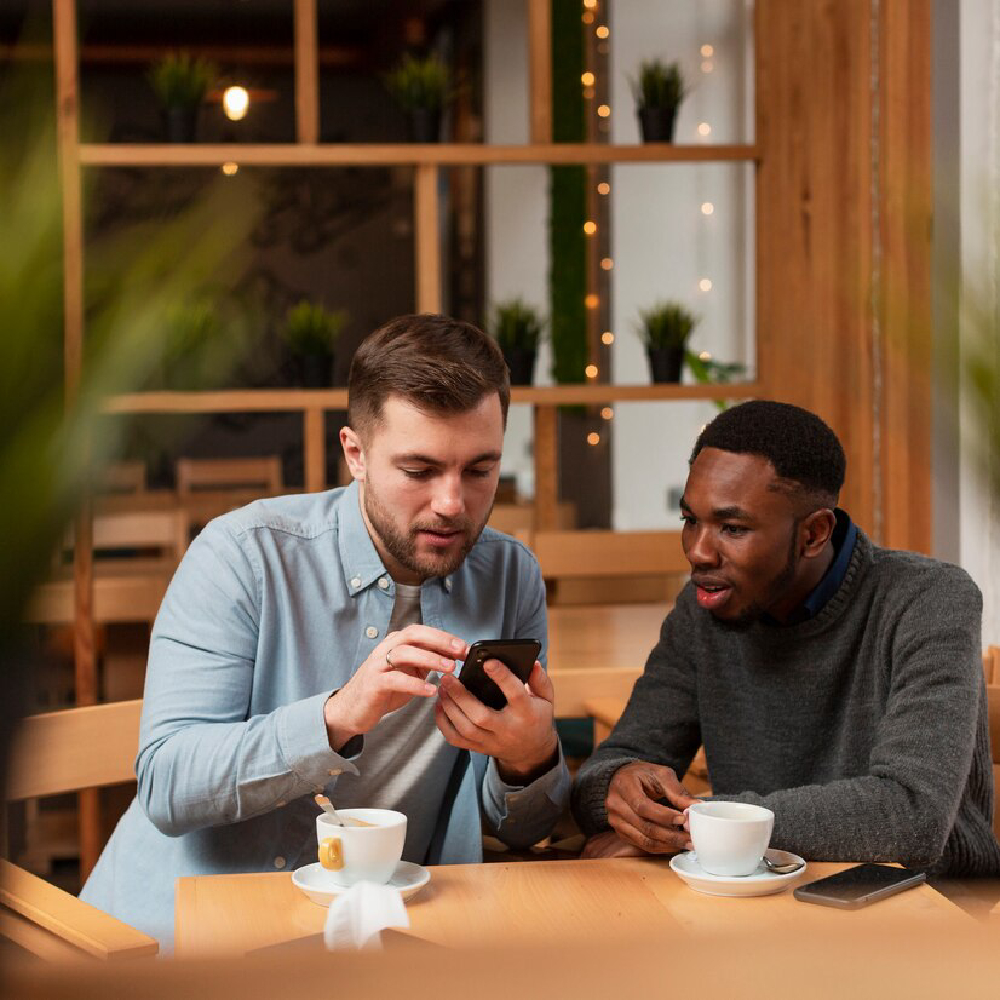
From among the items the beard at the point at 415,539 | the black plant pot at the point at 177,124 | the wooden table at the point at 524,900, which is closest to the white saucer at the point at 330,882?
the wooden table at the point at 524,900

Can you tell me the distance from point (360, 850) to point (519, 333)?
114 inches

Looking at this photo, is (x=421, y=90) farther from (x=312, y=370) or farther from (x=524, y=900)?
(x=524, y=900)

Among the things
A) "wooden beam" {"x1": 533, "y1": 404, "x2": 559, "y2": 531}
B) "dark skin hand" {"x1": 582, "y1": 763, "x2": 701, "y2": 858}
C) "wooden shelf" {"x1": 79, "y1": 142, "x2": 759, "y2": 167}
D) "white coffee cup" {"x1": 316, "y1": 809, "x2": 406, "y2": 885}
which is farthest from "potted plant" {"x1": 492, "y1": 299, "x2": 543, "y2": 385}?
"white coffee cup" {"x1": 316, "y1": 809, "x2": 406, "y2": 885}

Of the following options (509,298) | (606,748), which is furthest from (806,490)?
(509,298)

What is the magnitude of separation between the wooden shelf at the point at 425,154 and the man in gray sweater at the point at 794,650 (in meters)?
2.36

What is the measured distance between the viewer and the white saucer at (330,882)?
1205mm

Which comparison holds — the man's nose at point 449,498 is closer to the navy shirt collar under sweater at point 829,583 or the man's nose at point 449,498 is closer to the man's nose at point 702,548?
the man's nose at point 702,548

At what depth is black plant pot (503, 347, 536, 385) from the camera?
398 centimetres

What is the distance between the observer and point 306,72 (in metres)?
3.88

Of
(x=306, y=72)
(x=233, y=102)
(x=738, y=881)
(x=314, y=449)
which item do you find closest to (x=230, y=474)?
(x=314, y=449)

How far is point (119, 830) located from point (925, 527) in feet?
6.85

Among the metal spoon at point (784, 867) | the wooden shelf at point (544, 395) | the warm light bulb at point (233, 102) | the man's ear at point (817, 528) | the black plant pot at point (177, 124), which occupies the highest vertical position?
the warm light bulb at point (233, 102)

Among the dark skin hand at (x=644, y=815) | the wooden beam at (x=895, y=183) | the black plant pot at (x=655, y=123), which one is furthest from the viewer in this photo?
the black plant pot at (x=655, y=123)

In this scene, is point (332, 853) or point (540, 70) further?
point (540, 70)
